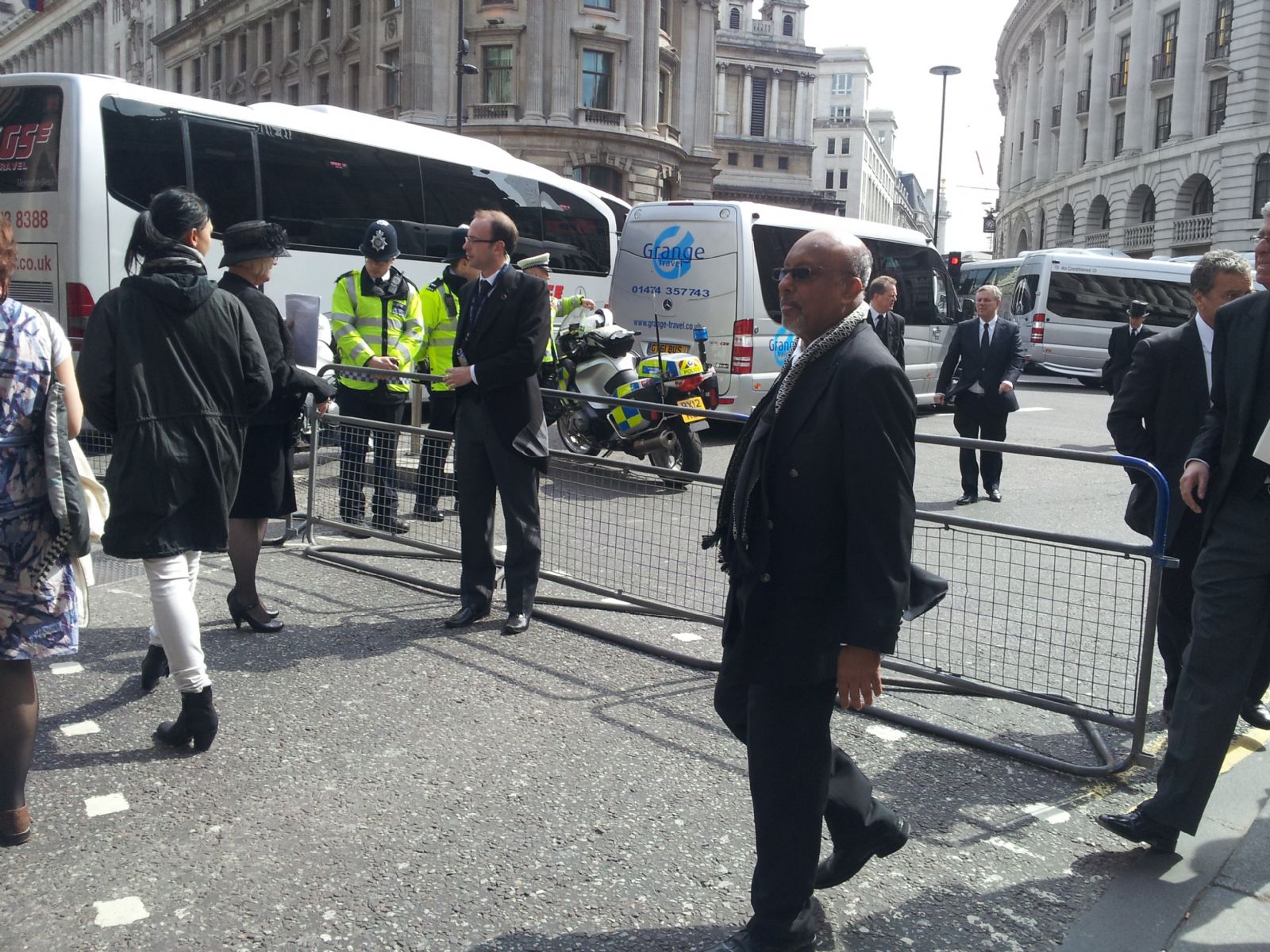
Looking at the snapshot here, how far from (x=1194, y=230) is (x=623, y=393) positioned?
4205 cm

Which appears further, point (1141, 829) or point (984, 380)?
point (984, 380)

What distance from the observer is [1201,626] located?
3.30m

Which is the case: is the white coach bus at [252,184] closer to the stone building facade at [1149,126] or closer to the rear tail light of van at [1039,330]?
the rear tail light of van at [1039,330]

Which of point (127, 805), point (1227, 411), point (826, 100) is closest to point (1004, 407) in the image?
point (1227, 411)

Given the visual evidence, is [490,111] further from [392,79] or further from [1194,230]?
[1194,230]

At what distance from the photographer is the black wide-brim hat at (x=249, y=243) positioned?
4.73 metres

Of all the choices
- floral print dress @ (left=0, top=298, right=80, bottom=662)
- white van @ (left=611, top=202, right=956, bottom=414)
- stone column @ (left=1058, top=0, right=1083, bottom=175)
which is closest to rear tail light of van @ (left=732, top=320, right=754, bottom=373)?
white van @ (left=611, top=202, right=956, bottom=414)

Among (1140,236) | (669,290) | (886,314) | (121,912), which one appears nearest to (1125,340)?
(669,290)

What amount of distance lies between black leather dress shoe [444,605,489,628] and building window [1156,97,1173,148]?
165ft

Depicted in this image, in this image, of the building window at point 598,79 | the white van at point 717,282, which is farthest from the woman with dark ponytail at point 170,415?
the building window at point 598,79

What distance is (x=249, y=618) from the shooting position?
5238mm

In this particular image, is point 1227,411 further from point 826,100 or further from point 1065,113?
point 826,100

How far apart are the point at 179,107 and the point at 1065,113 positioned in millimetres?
56327

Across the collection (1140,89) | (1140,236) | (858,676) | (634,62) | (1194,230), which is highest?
(634,62)
